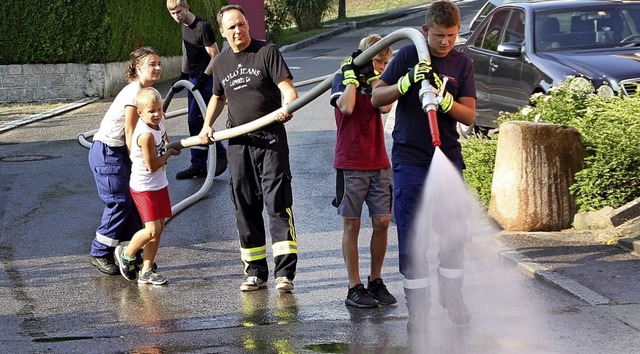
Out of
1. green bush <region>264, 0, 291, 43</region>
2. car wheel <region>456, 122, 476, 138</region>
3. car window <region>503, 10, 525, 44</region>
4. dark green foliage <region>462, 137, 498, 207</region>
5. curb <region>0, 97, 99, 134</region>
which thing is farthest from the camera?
green bush <region>264, 0, 291, 43</region>

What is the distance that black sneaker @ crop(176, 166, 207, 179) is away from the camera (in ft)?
40.9

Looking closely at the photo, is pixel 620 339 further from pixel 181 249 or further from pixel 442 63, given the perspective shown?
pixel 181 249

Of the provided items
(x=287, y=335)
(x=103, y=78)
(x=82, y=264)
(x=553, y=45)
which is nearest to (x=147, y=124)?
(x=82, y=264)

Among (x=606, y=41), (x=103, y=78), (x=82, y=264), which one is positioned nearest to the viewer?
(x=82, y=264)

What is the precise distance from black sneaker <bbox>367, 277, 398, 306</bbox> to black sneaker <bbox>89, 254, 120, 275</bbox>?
6.83ft

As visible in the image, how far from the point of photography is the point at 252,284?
7.73 meters

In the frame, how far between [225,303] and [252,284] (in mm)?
356

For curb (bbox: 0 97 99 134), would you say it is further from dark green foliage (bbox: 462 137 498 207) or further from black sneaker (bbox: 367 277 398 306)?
black sneaker (bbox: 367 277 398 306)

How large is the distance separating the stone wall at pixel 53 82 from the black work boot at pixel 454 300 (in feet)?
48.3

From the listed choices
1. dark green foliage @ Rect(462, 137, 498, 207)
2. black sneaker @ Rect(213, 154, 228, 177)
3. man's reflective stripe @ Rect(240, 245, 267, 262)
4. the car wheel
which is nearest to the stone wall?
the car wheel

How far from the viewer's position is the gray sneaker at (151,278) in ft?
26.2

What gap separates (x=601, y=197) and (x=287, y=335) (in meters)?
3.53

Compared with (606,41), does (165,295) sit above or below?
below

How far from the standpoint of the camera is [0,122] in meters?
17.5
